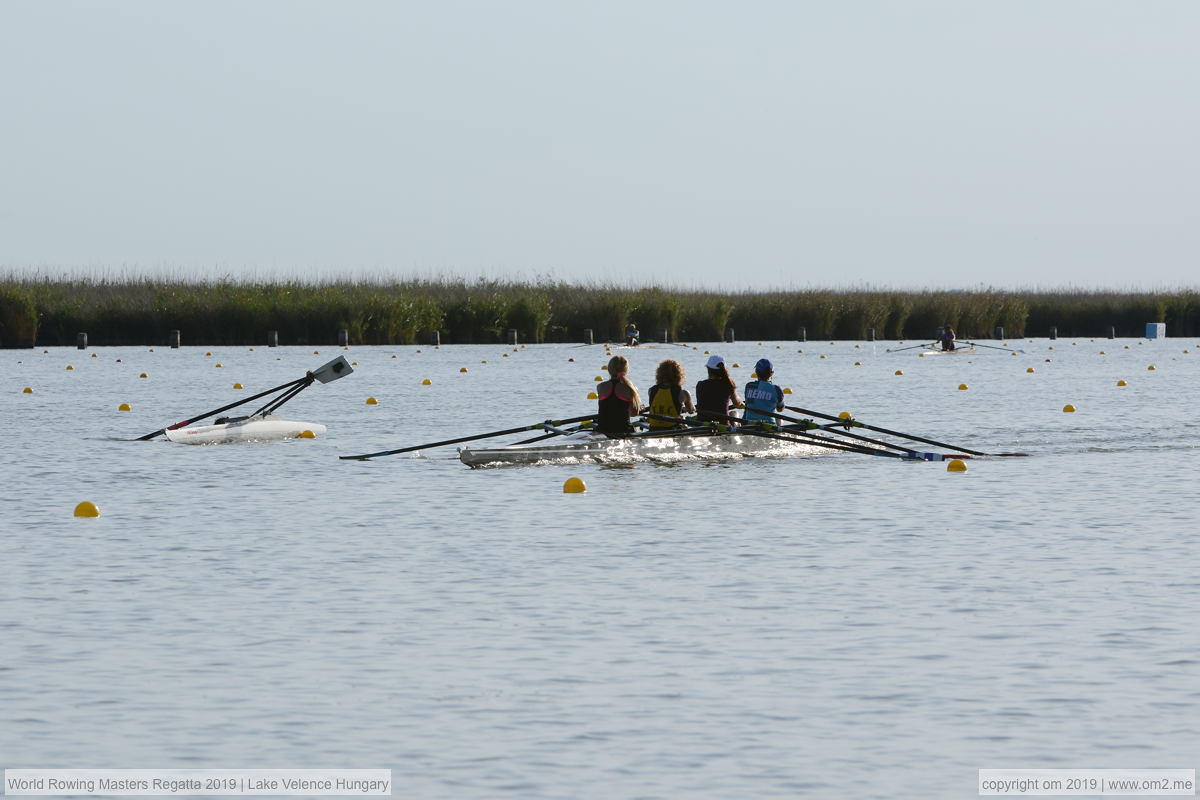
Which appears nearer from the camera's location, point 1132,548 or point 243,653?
point 243,653

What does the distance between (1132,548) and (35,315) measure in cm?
4764

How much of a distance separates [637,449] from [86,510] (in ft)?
20.1

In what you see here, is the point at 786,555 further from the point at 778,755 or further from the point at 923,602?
the point at 778,755

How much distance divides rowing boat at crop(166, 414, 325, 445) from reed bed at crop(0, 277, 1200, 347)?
115ft

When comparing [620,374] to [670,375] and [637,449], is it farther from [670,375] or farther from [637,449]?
[670,375]

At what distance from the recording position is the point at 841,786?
6133 mm

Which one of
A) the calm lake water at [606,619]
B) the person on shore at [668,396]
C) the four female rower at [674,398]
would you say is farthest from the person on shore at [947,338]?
the person on shore at [668,396]

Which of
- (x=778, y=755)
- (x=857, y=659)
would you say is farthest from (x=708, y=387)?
(x=778, y=755)

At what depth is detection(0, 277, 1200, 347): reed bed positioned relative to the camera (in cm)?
5756

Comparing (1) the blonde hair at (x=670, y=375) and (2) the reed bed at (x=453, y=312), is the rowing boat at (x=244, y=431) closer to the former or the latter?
(1) the blonde hair at (x=670, y=375)

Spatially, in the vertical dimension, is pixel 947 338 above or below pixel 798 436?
above

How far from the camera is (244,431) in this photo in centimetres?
2161

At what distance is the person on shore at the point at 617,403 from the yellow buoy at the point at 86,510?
5.64 metres

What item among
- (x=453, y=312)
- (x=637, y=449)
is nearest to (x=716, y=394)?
(x=637, y=449)
